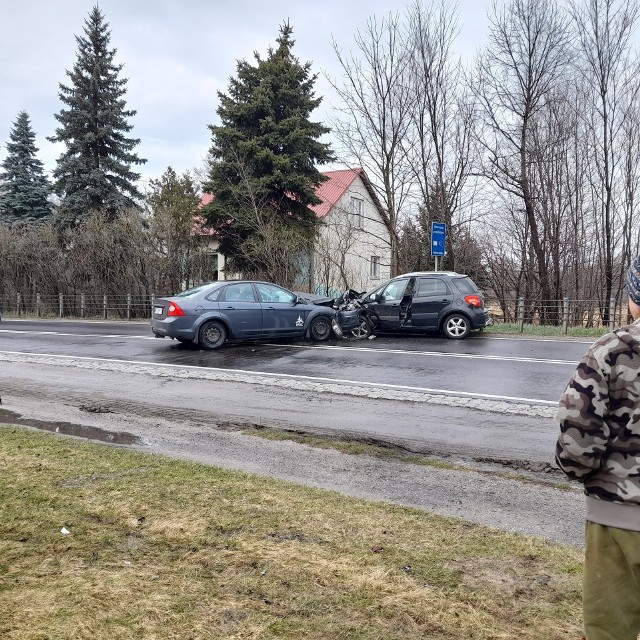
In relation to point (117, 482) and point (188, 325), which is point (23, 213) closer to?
point (188, 325)

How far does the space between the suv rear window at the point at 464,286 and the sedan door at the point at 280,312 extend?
4136mm

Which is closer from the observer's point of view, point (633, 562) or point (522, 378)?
point (633, 562)

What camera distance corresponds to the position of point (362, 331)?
1627 cm

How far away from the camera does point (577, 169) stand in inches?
1122

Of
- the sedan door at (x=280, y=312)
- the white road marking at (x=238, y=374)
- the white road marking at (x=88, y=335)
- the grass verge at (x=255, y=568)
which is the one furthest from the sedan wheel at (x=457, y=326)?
the grass verge at (x=255, y=568)

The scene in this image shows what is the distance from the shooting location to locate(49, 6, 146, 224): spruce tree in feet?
112

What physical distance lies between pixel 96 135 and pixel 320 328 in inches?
981

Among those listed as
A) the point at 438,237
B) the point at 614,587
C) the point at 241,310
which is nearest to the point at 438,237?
the point at 438,237

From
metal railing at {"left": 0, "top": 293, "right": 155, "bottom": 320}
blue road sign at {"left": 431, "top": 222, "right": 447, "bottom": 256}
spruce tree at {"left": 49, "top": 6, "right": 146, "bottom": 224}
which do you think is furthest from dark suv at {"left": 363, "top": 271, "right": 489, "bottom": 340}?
spruce tree at {"left": 49, "top": 6, "right": 146, "bottom": 224}

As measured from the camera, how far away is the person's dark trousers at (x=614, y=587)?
2088 mm

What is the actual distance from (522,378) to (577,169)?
21.6 metres

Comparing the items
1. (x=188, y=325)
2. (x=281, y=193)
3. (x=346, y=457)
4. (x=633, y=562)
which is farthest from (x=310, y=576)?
(x=281, y=193)

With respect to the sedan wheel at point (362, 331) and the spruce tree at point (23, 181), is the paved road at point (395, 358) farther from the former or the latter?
the spruce tree at point (23, 181)

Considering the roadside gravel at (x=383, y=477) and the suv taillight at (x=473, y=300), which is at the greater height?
the suv taillight at (x=473, y=300)
